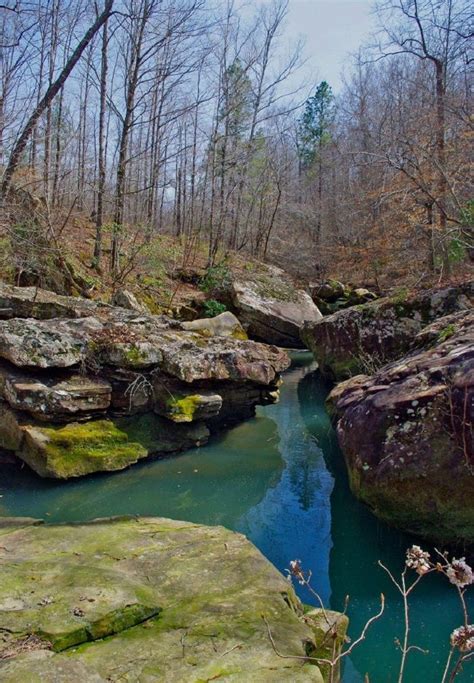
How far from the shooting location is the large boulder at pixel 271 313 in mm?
14328

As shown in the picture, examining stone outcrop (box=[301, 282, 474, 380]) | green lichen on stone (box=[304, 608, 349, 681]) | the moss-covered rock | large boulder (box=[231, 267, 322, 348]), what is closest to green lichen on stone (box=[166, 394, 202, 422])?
the moss-covered rock

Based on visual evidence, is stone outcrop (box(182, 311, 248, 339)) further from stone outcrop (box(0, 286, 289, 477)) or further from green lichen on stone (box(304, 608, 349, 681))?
Answer: green lichen on stone (box(304, 608, 349, 681))

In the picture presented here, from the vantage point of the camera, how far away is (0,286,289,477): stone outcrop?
6387mm

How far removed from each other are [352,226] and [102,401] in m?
20.6

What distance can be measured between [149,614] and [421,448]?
293 centimetres

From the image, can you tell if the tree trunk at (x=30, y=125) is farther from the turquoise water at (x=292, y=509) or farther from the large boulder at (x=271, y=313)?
the large boulder at (x=271, y=313)

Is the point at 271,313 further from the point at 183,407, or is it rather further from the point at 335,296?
the point at 183,407

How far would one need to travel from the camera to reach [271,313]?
1429cm

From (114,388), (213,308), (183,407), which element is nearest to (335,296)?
(213,308)

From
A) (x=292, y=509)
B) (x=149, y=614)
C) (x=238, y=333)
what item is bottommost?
(x=292, y=509)

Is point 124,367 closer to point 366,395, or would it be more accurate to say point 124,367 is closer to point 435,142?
point 366,395

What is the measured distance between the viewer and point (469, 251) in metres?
14.3

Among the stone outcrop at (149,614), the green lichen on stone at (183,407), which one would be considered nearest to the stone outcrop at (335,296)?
the green lichen on stone at (183,407)

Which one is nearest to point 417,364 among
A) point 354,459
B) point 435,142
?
point 354,459
